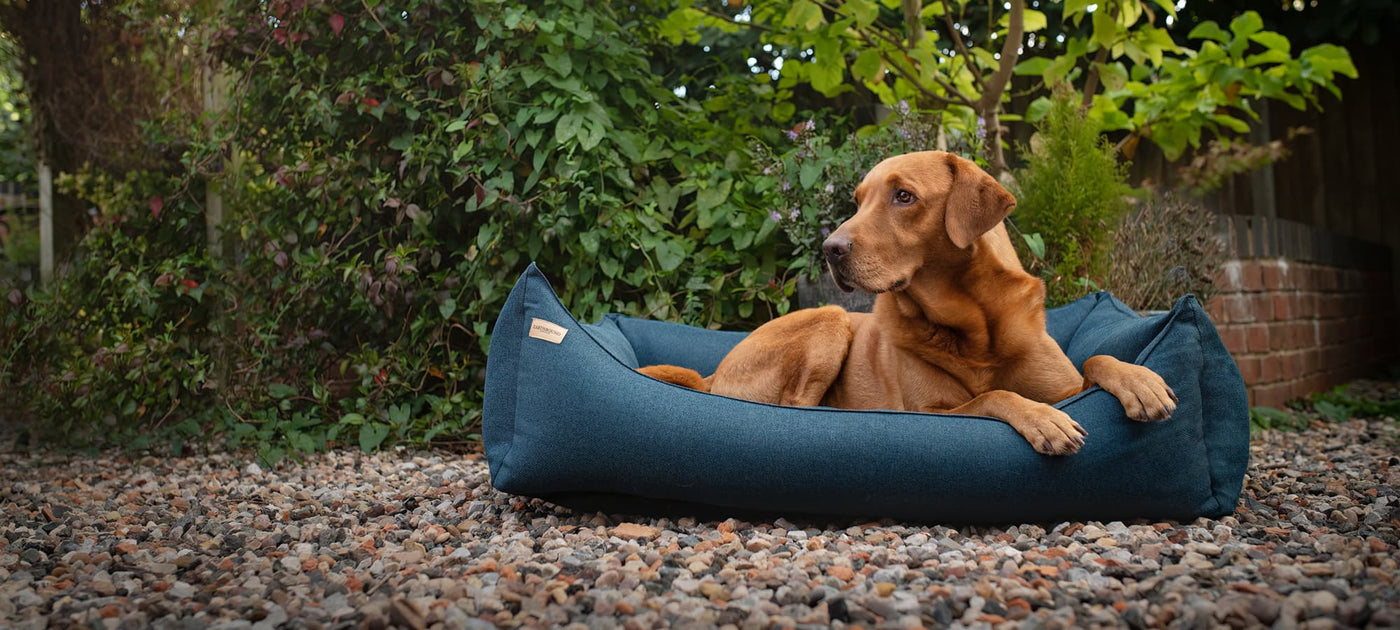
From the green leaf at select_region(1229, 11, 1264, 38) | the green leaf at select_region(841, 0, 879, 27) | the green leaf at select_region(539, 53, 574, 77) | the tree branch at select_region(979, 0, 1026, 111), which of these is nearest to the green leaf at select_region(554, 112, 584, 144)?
the green leaf at select_region(539, 53, 574, 77)

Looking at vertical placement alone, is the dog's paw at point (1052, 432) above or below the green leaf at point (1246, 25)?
below

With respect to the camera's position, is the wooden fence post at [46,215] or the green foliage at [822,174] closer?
the green foliage at [822,174]

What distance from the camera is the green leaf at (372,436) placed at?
12.8 ft

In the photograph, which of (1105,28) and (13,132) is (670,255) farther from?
(13,132)

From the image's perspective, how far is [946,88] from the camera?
4.59 m

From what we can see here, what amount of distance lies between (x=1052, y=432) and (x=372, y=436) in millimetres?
2829

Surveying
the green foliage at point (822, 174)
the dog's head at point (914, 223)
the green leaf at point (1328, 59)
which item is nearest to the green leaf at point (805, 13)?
the green foliage at point (822, 174)

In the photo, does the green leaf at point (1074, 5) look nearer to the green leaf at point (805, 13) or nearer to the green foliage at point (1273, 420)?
the green leaf at point (805, 13)

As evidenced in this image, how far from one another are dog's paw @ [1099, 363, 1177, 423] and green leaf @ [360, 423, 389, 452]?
9.43 ft

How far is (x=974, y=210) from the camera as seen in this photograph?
2568 millimetres

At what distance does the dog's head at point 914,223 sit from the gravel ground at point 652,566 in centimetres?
69

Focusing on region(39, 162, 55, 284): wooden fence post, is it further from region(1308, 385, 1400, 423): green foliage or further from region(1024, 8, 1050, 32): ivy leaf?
region(1308, 385, 1400, 423): green foliage

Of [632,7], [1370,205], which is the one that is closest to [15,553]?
[632,7]

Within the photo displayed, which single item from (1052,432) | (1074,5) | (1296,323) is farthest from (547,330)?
(1296,323)
